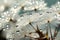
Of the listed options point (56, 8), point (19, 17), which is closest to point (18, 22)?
point (19, 17)

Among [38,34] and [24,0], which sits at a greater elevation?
[24,0]

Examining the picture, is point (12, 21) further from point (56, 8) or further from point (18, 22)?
point (56, 8)

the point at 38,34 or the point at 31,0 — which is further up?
the point at 31,0

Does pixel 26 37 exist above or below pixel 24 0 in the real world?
below

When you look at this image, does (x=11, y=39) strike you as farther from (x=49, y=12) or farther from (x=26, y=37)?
(x=49, y=12)

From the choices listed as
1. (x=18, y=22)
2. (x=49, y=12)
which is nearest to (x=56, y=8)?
(x=49, y=12)

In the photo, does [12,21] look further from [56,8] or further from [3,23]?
[56,8]
